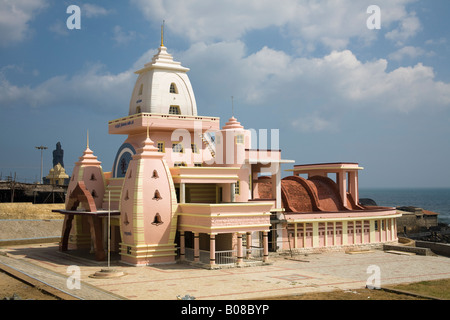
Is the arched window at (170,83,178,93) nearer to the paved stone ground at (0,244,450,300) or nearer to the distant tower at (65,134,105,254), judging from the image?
the distant tower at (65,134,105,254)

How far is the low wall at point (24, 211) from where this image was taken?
173 ft

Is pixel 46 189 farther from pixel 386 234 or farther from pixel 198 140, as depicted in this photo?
pixel 386 234

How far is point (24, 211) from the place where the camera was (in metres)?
53.7

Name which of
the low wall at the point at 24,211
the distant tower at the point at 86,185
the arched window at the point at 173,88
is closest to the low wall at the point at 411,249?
the arched window at the point at 173,88

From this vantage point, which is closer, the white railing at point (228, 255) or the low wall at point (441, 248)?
the white railing at point (228, 255)

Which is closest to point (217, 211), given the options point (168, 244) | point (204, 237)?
point (168, 244)

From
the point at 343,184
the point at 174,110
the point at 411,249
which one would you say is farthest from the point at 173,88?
the point at 411,249

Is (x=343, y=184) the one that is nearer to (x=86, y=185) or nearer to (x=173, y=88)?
(x=173, y=88)

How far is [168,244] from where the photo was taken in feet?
112

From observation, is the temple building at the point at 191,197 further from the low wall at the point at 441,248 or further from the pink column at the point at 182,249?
the low wall at the point at 441,248

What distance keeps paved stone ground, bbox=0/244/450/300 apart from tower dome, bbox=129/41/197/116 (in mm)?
12385

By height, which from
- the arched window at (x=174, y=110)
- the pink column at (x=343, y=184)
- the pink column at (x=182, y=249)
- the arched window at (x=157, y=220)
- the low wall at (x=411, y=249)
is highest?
the arched window at (x=174, y=110)

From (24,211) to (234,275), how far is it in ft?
104

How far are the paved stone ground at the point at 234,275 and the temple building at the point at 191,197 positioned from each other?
6.78 feet
